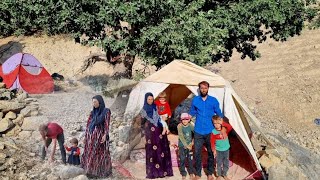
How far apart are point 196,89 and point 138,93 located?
1045mm

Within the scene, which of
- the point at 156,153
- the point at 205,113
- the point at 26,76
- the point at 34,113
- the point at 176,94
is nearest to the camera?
the point at 205,113

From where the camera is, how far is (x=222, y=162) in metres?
7.34

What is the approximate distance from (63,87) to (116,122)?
604 centimetres

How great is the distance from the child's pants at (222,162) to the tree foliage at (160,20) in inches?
110

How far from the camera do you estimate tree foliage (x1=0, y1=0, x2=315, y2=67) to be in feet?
31.2

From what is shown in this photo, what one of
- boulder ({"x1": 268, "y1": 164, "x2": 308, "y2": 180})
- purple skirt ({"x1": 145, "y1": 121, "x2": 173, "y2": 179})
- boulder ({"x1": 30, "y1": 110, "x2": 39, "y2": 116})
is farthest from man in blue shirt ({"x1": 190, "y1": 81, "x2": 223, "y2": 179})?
boulder ({"x1": 30, "y1": 110, "x2": 39, "y2": 116})

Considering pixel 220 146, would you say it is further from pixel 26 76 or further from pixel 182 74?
pixel 26 76

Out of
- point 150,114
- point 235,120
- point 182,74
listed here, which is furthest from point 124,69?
point 150,114

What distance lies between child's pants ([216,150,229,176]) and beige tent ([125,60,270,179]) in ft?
2.30

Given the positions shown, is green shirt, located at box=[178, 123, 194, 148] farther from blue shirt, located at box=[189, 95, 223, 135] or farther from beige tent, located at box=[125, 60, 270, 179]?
beige tent, located at box=[125, 60, 270, 179]

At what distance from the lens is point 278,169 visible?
317 inches

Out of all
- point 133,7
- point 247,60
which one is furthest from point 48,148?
point 247,60

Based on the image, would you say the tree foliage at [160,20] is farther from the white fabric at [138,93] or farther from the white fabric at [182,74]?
the white fabric at [138,93]

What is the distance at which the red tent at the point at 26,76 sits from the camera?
11.9 meters
